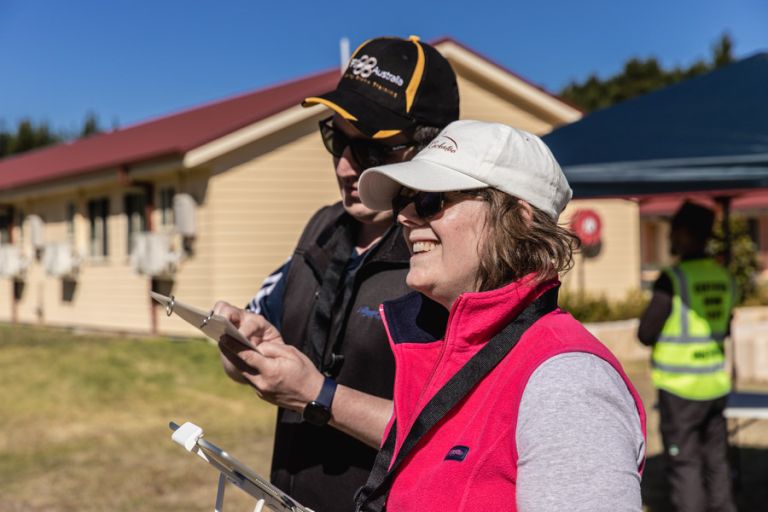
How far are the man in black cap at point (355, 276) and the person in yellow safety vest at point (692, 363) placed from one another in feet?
11.9

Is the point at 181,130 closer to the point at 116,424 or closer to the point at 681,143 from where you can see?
the point at 116,424

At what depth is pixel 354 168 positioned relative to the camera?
7.97 feet

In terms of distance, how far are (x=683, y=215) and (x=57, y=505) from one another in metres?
5.11

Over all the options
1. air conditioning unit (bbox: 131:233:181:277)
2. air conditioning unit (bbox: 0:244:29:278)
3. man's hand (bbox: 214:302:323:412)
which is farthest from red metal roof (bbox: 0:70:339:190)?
man's hand (bbox: 214:302:323:412)

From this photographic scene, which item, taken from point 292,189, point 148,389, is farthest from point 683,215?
point 292,189

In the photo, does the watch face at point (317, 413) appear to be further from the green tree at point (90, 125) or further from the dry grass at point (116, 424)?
the green tree at point (90, 125)

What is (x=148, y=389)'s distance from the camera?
1067 cm

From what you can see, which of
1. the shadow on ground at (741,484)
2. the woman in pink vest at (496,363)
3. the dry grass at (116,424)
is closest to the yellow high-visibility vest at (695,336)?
the shadow on ground at (741,484)

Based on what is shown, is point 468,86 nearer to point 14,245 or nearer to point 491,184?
point 14,245

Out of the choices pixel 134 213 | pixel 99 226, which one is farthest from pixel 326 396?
pixel 99 226

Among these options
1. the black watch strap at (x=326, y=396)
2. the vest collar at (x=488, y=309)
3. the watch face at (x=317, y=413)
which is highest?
the vest collar at (x=488, y=309)

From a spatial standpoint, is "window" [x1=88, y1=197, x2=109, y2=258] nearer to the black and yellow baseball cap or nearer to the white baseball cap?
the black and yellow baseball cap

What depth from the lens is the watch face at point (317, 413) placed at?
2.04 meters

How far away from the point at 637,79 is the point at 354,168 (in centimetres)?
4955
